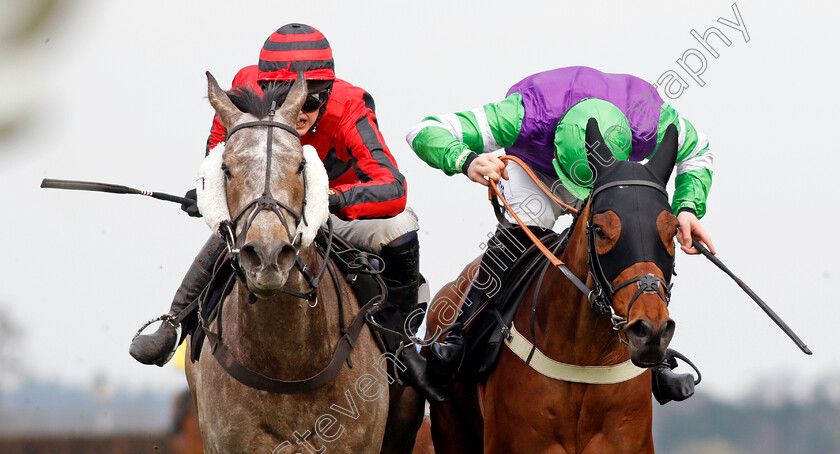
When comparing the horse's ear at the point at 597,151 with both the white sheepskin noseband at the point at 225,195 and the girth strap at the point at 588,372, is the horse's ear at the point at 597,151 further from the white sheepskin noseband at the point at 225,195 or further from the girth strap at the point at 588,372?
the white sheepskin noseband at the point at 225,195

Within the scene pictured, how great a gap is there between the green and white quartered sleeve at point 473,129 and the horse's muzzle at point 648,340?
5.22 ft

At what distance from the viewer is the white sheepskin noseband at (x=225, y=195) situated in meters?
3.87

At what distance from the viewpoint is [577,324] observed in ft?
15.5

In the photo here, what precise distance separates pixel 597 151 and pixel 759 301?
99cm

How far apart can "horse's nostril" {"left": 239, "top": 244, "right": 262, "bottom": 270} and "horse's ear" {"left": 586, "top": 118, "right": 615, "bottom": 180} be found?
173 cm

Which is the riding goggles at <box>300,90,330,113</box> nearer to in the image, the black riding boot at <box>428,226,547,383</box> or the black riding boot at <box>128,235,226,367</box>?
the black riding boot at <box>128,235,226,367</box>

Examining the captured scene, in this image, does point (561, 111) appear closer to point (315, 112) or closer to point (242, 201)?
point (315, 112)

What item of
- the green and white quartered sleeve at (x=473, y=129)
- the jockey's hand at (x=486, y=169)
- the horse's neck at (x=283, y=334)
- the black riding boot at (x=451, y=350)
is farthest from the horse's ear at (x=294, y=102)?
the black riding boot at (x=451, y=350)

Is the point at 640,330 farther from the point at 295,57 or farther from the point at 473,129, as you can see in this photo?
the point at 295,57

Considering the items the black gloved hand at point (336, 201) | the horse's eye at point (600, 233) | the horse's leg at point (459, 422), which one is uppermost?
the black gloved hand at point (336, 201)

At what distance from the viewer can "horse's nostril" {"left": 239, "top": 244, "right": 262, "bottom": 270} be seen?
362 centimetres

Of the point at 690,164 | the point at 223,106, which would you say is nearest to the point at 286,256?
the point at 223,106

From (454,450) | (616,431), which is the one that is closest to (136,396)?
(454,450)

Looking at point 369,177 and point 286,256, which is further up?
point 286,256
